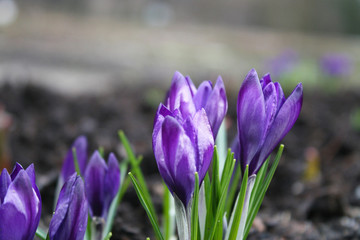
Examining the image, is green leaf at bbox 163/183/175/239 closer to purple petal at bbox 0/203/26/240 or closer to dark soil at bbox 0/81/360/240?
dark soil at bbox 0/81/360/240

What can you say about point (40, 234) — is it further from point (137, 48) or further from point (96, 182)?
point (137, 48)

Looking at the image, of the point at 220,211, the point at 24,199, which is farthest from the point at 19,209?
the point at 220,211

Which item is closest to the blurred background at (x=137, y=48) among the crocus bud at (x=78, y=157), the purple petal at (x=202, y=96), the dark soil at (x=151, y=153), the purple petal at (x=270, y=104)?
the dark soil at (x=151, y=153)

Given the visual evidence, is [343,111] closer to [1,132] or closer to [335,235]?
[335,235]

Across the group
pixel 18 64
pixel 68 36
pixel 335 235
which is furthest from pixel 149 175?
pixel 68 36

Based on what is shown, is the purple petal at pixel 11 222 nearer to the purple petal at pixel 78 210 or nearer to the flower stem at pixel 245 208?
the purple petal at pixel 78 210
